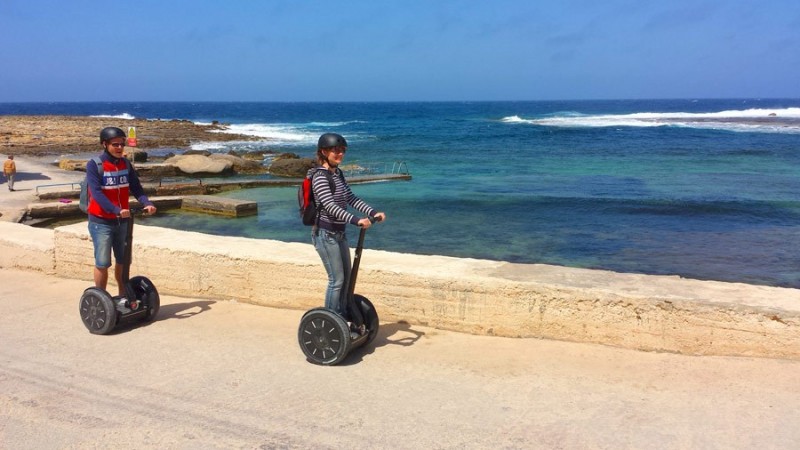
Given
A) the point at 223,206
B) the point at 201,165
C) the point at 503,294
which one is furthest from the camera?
the point at 201,165

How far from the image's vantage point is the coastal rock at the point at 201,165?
97.3 ft

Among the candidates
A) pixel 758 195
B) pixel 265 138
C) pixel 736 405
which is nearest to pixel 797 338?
pixel 736 405

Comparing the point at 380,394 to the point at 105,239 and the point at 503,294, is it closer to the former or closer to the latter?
the point at 503,294

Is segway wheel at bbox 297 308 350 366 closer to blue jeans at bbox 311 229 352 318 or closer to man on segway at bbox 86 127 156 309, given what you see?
blue jeans at bbox 311 229 352 318

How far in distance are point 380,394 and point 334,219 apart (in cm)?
126

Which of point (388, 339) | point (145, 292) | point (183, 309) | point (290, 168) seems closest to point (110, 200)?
point (145, 292)

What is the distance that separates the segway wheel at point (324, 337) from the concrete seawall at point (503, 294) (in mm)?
1040

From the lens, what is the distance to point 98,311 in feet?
18.1

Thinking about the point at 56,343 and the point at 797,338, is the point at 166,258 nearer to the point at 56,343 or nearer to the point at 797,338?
the point at 56,343

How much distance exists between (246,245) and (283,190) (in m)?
20.0

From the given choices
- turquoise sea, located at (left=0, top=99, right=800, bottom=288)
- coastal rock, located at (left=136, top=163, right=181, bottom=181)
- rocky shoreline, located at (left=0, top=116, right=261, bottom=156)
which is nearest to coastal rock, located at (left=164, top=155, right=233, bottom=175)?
coastal rock, located at (left=136, top=163, right=181, bottom=181)

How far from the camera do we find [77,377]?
4.65m

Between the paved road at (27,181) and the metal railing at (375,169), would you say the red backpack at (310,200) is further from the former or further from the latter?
the metal railing at (375,169)

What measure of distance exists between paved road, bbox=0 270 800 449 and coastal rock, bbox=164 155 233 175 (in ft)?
81.7
